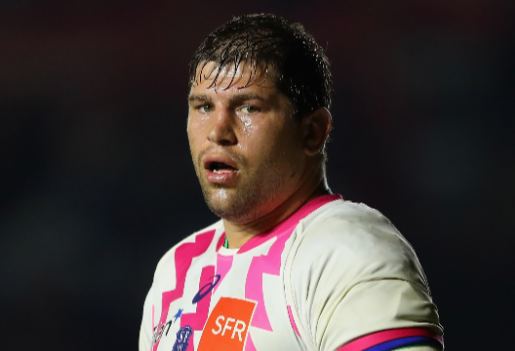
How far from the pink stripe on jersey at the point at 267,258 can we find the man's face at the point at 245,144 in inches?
2.0

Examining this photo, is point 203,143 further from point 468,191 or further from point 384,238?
point 468,191

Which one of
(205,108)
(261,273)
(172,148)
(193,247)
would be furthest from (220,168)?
(172,148)

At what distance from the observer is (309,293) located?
118 cm

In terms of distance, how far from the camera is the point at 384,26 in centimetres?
299

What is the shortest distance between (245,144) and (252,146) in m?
0.02

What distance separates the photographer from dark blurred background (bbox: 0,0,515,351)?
9.27ft

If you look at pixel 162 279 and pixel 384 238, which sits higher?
pixel 384 238

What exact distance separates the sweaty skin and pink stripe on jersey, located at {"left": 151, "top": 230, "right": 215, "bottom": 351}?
0.24 meters

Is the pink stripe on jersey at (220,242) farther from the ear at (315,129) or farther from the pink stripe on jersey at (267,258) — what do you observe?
the ear at (315,129)

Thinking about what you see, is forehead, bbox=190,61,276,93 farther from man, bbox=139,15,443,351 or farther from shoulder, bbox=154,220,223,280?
shoulder, bbox=154,220,223,280

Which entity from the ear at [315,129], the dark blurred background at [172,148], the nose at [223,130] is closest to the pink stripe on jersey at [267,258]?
the ear at [315,129]

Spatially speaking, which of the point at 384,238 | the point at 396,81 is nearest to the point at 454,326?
the point at 396,81

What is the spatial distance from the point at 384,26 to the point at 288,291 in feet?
6.66

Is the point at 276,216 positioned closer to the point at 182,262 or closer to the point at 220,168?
the point at 220,168
